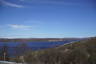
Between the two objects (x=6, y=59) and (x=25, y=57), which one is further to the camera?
(x=6, y=59)

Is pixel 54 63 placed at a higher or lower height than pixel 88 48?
lower

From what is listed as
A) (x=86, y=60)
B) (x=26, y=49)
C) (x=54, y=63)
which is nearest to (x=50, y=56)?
(x=54, y=63)

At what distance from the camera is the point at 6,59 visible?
6.47 m

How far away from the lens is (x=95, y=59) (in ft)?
14.5

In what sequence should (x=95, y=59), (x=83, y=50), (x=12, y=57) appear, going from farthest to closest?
1. (x=12, y=57)
2. (x=83, y=50)
3. (x=95, y=59)

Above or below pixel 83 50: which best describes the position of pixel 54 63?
below

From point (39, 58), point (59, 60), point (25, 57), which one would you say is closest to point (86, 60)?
point (59, 60)

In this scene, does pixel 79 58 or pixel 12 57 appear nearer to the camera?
pixel 79 58

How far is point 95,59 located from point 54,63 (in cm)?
94

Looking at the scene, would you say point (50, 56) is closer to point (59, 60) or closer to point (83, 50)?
point (59, 60)

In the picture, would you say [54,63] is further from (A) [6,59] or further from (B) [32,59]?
(A) [6,59]

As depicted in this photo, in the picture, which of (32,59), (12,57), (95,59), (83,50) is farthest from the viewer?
(12,57)

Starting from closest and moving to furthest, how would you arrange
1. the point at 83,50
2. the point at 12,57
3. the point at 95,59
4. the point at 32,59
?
the point at 95,59
the point at 83,50
the point at 32,59
the point at 12,57

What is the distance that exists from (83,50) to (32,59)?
48.9 inches
